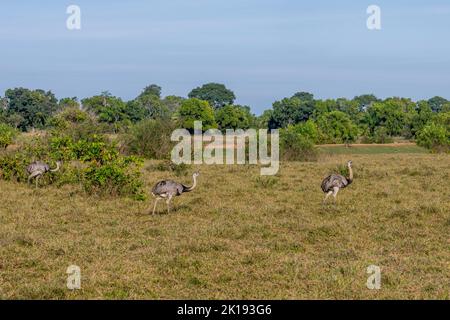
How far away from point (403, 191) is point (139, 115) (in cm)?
8437

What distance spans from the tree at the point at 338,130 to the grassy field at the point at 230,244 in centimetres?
6660

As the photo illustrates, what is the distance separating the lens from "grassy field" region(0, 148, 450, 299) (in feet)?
26.1

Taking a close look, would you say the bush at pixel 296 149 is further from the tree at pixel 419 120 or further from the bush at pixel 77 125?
the tree at pixel 419 120

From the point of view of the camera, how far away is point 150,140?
33781mm

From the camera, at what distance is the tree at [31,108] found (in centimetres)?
9562

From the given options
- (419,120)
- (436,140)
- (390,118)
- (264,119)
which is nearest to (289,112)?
(264,119)

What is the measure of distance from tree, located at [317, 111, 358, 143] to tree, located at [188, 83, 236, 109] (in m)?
53.2

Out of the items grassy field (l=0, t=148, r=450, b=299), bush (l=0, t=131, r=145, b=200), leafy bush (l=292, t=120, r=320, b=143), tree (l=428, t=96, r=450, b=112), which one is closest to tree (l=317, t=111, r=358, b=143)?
leafy bush (l=292, t=120, r=320, b=143)

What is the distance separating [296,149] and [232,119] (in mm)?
57094

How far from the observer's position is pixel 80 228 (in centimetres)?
1226

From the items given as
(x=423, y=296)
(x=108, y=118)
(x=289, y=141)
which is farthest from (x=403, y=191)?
(x=108, y=118)

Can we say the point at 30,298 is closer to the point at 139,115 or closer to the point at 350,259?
the point at 350,259
